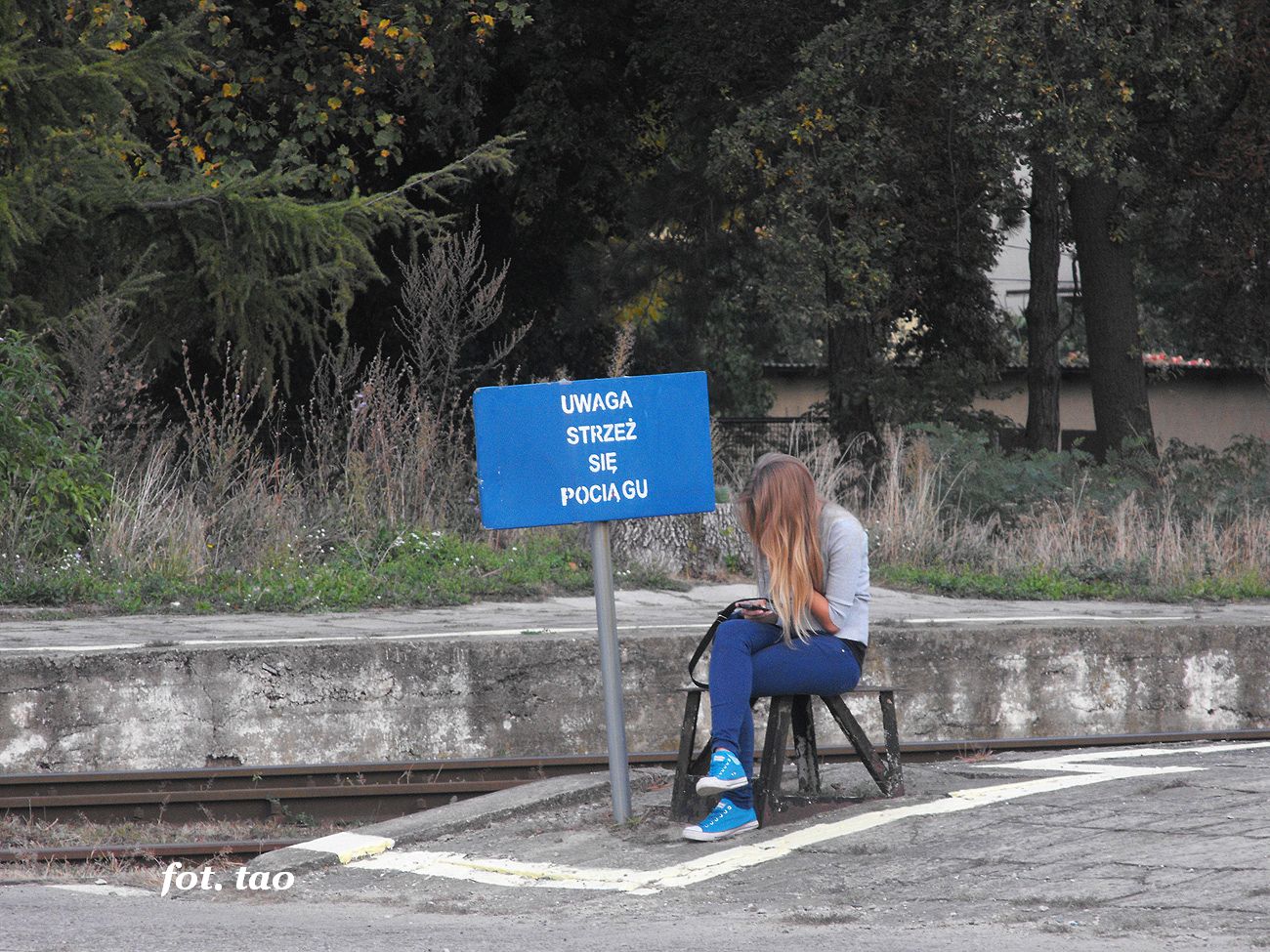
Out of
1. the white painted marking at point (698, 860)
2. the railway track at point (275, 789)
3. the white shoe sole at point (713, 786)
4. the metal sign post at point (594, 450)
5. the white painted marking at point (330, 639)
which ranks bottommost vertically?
the railway track at point (275, 789)

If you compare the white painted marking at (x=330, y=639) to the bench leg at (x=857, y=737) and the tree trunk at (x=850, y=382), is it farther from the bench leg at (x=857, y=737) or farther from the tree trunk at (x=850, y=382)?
the tree trunk at (x=850, y=382)

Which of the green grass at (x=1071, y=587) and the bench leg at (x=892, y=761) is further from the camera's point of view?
the green grass at (x=1071, y=587)

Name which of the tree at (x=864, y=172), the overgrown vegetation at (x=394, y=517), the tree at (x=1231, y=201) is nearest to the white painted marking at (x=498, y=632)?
the overgrown vegetation at (x=394, y=517)

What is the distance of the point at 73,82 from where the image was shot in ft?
41.9

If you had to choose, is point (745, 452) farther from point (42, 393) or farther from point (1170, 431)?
point (1170, 431)

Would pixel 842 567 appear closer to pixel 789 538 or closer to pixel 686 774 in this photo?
pixel 789 538

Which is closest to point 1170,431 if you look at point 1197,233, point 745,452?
point 1197,233

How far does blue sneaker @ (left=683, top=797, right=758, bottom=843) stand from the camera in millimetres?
5523

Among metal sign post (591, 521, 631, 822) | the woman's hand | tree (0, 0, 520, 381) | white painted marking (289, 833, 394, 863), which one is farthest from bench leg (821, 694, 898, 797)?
tree (0, 0, 520, 381)

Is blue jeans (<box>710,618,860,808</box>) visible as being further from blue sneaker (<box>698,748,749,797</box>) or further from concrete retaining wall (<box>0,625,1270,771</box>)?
concrete retaining wall (<box>0,625,1270,771</box>)

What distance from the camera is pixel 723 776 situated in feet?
17.8

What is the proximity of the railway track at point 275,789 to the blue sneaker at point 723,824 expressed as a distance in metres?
1.97

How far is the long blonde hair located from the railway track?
2373mm

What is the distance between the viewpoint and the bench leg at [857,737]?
5.76 meters
